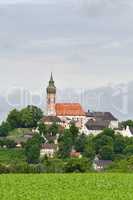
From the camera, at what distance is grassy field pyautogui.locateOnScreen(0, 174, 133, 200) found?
1109 inches

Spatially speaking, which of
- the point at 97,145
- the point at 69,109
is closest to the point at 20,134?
the point at 97,145

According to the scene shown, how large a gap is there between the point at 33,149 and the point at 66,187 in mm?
107816

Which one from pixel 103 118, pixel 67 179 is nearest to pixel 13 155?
pixel 103 118

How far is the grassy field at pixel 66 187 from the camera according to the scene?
28.2 metres

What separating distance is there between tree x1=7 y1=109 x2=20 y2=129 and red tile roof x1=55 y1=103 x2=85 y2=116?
71.3 ft

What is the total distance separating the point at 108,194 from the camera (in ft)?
95.6

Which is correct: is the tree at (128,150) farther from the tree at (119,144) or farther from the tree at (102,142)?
the tree at (102,142)

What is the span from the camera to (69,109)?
600 feet

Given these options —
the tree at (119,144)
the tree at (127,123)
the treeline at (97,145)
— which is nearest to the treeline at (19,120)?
the treeline at (97,145)

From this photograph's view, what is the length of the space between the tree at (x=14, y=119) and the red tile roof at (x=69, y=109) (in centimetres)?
2173

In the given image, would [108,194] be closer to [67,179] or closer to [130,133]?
[67,179]

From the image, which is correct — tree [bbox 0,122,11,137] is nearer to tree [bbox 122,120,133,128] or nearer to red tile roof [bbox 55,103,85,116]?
red tile roof [bbox 55,103,85,116]

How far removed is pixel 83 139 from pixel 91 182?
114 metres

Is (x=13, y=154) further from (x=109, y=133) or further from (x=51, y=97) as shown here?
(x=51, y=97)
